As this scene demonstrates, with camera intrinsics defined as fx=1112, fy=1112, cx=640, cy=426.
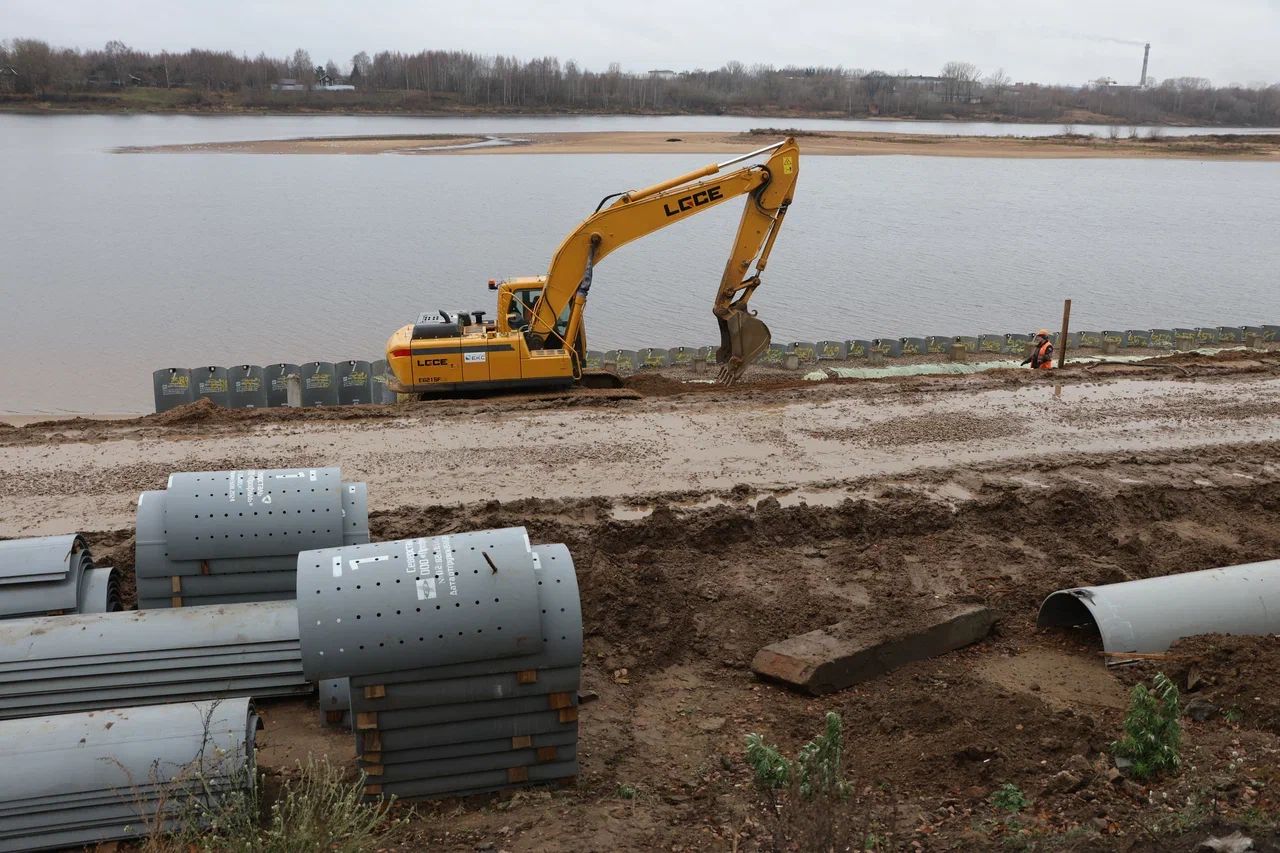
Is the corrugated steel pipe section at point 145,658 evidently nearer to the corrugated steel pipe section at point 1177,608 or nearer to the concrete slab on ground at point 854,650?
the concrete slab on ground at point 854,650

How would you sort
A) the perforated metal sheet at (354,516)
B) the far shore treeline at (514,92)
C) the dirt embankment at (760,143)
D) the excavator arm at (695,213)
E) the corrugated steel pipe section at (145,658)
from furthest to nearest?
the far shore treeline at (514,92) → the dirt embankment at (760,143) → the excavator arm at (695,213) → the perforated metal sheet at (354,516) → the corrugated steel pipe section at (145,658)

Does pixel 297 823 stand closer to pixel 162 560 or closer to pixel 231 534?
pixel 231 534

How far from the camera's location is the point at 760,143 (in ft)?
266

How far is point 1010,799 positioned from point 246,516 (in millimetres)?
5641

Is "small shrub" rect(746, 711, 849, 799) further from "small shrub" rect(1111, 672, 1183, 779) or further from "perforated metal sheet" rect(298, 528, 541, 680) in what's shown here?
"small shrub" rect(1111, 672, 1183, 779)

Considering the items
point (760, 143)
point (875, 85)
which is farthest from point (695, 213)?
point (875, 85)

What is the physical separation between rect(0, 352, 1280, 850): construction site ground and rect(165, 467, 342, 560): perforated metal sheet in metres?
1.24

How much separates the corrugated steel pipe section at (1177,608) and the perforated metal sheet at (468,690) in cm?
446

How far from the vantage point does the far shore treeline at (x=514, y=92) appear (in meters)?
113

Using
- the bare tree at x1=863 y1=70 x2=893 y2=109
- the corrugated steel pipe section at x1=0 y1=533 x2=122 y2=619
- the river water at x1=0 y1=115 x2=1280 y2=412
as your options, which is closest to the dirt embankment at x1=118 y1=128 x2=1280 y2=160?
the river water at x1=0 y1=115 x2=1280 y2=412

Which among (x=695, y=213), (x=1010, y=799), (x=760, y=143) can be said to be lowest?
(x=1010, y=799)

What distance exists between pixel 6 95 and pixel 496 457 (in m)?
119

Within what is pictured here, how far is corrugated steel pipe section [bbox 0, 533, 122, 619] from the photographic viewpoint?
8.03 m

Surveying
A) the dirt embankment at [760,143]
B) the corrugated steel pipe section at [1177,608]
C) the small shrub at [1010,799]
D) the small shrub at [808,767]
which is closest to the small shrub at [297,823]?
the small shrub at [808,767]
